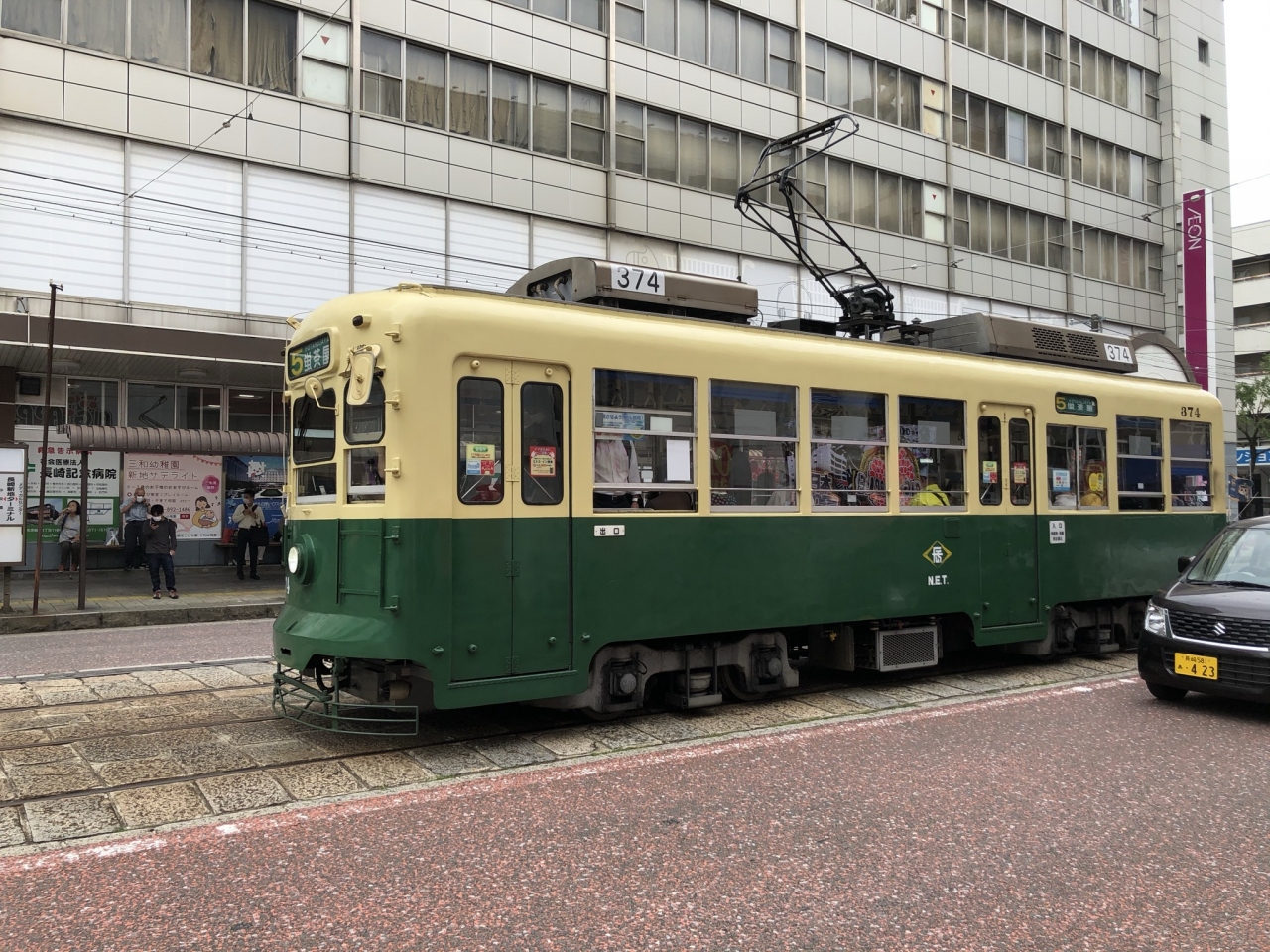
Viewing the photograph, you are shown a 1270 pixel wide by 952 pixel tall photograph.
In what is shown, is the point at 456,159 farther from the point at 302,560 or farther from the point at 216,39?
the point at 302,560

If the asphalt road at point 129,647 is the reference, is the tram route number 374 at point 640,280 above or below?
above

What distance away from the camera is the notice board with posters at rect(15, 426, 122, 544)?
17.5 m

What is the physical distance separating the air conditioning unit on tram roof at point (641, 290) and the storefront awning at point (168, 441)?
32.8ft

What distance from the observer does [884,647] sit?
8.15 meters

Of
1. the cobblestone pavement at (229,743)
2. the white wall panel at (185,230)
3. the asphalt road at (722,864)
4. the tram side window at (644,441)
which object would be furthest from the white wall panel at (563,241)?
the asphalt road at (722,864)

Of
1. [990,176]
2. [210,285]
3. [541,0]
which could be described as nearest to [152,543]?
[210,285]

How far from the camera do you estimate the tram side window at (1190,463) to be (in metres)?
10.6

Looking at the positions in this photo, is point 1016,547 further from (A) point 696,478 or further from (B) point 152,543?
(B) point 152,543

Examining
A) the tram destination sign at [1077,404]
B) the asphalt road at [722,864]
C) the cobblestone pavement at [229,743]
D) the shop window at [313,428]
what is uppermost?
the tram destination sign at [1077,404]

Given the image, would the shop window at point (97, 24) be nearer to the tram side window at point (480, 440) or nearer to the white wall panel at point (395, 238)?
the white wall panel at point (395, 238)

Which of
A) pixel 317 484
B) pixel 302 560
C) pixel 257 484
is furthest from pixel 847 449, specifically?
pixel 257 484

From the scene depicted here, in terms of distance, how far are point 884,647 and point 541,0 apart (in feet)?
57.3

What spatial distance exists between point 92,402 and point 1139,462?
55.7 ft

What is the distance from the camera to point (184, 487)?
18.9 metres
